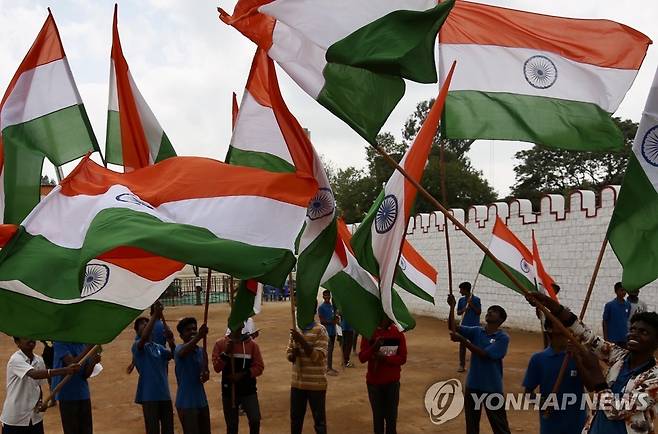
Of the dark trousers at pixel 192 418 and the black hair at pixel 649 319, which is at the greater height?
the black hair at pixel 649 319

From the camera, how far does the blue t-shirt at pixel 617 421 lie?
136 inches

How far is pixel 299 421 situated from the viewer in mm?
6703

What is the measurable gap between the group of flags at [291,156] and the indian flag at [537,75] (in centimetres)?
1

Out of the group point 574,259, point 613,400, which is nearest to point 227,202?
point 613,400

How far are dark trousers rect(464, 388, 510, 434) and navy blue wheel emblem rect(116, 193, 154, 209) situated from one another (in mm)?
3830

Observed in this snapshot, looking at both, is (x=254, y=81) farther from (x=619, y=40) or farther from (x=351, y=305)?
(x=619, y=40)

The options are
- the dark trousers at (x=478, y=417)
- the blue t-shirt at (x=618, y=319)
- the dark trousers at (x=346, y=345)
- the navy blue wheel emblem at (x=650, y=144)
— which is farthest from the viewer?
the dark trousers at (x=346, y=345)

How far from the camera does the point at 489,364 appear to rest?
617cm

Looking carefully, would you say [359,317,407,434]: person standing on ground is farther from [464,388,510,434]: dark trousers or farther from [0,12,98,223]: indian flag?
[0,12,98,223]: indian flag

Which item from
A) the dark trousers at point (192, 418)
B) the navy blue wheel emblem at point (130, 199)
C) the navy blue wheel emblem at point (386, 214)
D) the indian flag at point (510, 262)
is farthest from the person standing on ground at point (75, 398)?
the indian flag at point (510, 262)

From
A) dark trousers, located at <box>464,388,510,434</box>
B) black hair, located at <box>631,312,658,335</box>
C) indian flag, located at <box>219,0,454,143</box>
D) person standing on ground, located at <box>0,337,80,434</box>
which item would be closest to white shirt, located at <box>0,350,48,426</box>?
person standing on ground, located at <box>0,337,80,434</box>

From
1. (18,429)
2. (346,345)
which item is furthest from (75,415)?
(346,345)

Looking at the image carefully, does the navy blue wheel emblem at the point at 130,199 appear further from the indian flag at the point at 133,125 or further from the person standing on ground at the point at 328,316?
the person standing on ground at the point at 328,316

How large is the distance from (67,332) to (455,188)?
123ft
